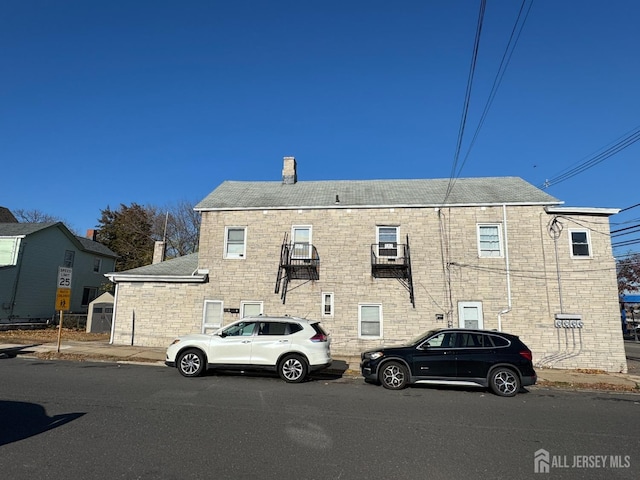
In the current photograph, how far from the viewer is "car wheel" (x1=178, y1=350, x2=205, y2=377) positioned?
31.2 feet

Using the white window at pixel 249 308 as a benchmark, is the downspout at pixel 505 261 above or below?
above

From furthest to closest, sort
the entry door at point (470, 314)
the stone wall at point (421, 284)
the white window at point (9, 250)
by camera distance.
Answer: the white window at point (9, 250)
the entry door at point (470, 314)
the stone wall at point (421, 284)

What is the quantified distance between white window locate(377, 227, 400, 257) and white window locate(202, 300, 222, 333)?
6.87m

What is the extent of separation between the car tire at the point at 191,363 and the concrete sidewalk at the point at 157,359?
2372 mm

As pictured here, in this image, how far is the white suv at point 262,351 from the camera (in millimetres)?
9344

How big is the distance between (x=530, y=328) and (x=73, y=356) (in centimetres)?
1600

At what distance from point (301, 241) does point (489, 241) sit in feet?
24.5

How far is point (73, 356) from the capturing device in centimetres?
1209

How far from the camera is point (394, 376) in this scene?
8.95 m

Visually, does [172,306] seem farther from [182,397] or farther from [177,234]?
[177,234]

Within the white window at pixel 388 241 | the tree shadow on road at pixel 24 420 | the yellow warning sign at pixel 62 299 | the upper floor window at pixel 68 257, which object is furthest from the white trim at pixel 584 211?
the upper floor window at pixel 68 257

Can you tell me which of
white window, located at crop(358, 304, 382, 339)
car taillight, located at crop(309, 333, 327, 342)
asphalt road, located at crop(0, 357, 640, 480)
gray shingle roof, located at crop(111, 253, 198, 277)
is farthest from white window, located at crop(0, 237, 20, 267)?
car taillight, located at crop(309, 333, 327, 342)

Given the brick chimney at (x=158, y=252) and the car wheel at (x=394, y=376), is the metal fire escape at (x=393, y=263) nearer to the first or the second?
the car wheel at (x=394, y=376)

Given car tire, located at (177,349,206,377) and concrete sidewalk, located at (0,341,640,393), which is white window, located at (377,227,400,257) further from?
car tire, located at (177,349,206,377)
